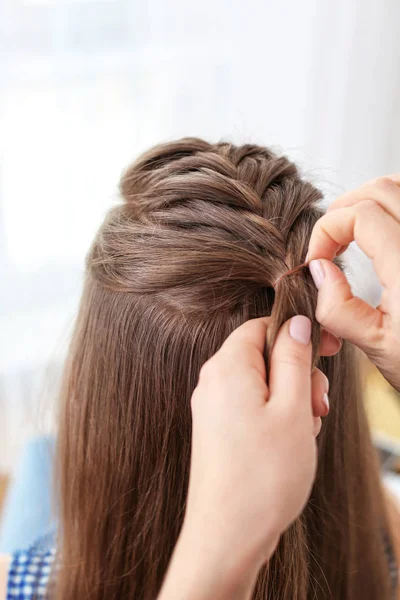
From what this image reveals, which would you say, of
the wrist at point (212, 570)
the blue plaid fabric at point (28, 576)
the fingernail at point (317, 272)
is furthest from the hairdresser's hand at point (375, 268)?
the blue plaid fabric at point (28, 576)

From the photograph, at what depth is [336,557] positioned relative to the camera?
89cm

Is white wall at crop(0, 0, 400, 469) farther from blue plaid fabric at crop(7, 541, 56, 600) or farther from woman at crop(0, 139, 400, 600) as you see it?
woman at crop(0, 139, 400, 600)

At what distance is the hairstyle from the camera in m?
0.63

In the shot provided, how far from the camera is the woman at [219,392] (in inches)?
17.6

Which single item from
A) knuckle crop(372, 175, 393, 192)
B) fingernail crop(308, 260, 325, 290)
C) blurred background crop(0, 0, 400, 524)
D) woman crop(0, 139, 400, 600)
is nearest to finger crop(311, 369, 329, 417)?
woman crop(0, 139, 400, 600)

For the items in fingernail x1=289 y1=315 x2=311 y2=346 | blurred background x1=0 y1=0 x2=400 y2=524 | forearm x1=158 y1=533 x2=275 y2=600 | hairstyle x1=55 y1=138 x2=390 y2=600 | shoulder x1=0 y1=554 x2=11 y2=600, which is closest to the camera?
forearm x1=158 y1=533 x2=275 y2=600

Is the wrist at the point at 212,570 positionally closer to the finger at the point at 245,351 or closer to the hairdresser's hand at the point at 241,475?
the hairdresser's hand at the point at 241,475

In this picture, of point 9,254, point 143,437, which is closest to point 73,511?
point 143,437

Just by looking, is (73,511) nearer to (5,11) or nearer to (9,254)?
(9,254)

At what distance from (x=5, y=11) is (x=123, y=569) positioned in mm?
1260

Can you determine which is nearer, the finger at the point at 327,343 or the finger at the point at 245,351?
the finger at the point at 245,351

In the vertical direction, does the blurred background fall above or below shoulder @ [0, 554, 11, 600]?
above

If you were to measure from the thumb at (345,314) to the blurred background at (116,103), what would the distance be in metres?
0.75

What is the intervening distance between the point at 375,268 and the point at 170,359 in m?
0.27
